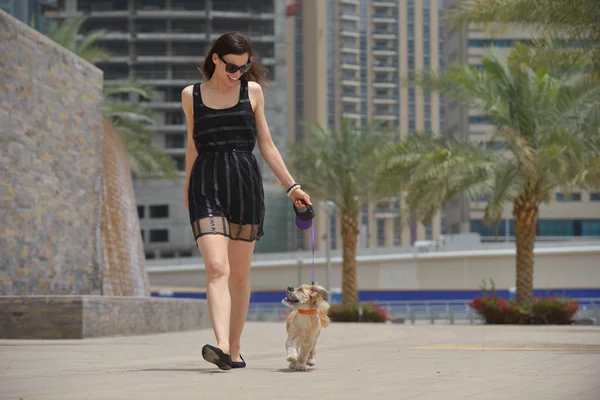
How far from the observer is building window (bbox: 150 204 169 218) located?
305 feet

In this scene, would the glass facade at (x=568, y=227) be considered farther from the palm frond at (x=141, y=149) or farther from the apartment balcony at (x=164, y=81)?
the palm frond at (x=141, y=149)

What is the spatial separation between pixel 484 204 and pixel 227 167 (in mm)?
104543

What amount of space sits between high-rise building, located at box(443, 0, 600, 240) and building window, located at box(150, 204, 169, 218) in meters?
28.2

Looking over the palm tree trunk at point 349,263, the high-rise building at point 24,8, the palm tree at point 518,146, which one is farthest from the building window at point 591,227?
the palm tree at point 518,146

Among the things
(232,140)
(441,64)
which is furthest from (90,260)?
(441,64)

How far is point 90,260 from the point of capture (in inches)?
731

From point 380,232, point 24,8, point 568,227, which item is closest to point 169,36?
point 24,8

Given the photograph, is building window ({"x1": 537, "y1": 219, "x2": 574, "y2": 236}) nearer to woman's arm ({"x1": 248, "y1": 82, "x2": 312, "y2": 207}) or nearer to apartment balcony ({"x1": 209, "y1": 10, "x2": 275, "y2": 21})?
apartment balcony ({"x1": 209, "y1": 10, "x2": 275, "y2": 21})

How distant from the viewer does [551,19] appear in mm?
17828

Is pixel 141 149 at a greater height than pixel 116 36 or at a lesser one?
lesser

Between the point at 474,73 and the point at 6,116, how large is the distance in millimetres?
15978

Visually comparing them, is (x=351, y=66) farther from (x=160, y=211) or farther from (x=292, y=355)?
(x=292, y=355)

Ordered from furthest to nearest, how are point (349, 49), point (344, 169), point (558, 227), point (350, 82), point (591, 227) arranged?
point (350, 82)
point (349, 49)
point (558, 227)
point (591, 227)
point (344, 169)

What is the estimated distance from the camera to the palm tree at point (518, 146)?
91.3 feet
